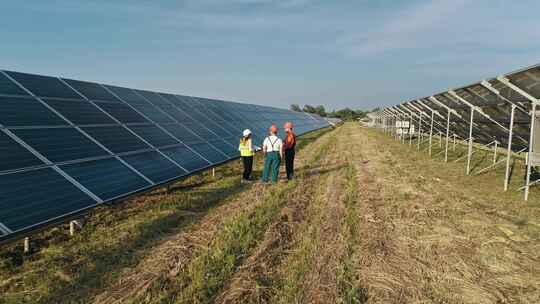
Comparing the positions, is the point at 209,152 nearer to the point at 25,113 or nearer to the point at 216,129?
the point at 216,129

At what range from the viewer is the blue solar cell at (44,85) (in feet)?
32.3

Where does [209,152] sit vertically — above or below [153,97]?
below

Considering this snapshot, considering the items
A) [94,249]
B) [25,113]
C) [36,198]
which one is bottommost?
[94,249]

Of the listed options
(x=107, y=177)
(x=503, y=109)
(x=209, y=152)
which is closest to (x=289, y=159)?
(x=209, y=152)

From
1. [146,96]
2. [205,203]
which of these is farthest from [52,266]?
[146,96]

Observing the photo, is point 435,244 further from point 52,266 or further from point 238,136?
point 238,136

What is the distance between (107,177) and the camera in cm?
802

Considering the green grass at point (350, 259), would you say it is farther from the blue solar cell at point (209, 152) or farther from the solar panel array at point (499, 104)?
the solar panel array at point (499, 104)

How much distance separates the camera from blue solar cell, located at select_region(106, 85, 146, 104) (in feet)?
46.6

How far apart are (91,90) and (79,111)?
9.27 ft

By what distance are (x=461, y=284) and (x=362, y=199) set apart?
498 cm

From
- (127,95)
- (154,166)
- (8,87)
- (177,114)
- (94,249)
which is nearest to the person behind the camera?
(94,249)

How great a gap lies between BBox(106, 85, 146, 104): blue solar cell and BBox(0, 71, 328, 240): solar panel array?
0.26ft

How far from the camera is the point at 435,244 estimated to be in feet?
21.6
